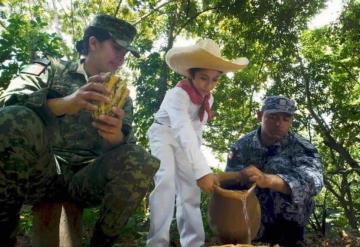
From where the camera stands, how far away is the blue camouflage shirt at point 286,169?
9.46 feet

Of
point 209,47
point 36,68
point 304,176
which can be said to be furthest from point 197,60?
point 36,68

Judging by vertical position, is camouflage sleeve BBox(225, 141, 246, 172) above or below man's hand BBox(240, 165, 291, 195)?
above

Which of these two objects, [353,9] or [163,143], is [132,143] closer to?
[163,143]

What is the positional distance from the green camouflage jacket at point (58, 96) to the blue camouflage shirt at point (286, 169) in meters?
1.26

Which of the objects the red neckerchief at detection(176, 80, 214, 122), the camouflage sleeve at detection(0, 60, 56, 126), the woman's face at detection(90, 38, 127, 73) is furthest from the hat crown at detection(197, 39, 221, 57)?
the camouflage sleeve at detection(0, 60, 56, 126)

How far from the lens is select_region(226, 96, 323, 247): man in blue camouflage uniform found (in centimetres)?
283

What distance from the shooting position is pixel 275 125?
315cm

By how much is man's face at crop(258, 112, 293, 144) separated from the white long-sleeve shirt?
1.61 ft

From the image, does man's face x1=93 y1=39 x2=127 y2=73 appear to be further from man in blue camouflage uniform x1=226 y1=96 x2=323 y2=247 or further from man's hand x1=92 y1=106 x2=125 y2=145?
man in blue camouflage uniform x1=226 y1=96 x2=323 y2=247

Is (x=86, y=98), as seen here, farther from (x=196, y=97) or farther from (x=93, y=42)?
(x=196, y=97)

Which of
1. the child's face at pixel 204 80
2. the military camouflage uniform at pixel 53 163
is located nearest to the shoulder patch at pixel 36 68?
the military camouflage uniform at pixel 53 163

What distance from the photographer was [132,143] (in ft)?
6.74

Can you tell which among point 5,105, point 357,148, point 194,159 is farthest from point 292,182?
point 357,148

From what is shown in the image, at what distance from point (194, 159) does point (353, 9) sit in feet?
20.2
